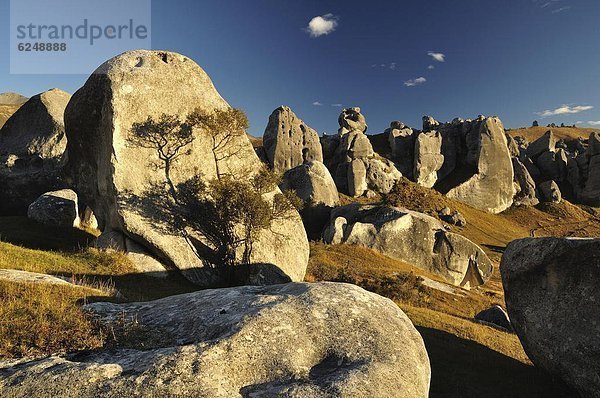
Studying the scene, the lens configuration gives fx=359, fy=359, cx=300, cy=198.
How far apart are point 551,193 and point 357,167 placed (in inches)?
1955

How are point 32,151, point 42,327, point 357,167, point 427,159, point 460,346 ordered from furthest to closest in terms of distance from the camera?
1. point 427,159
2. point 357,167
3. point 32,151
4. point 460,346
5. point 42,327

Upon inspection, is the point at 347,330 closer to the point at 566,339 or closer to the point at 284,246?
the point at 566,339

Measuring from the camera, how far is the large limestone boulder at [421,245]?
140 feet

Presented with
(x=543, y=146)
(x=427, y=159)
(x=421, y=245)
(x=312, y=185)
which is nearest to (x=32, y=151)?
(x=312, y=185)

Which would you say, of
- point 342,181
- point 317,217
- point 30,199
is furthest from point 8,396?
point 342,181

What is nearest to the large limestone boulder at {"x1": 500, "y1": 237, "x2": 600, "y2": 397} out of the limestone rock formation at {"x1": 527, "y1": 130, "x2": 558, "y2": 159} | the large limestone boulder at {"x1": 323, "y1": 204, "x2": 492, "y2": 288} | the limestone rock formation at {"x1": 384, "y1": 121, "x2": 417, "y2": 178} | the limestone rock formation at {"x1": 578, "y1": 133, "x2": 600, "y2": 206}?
the large limestone boulder at {"x1": 323, "y1": 204, "x2": 492, "y2": 288}

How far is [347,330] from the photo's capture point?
8.23 metres

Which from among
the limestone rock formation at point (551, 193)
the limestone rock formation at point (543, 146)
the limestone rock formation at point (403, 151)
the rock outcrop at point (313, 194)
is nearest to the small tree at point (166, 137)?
the rock outcrop at point (313, 194)

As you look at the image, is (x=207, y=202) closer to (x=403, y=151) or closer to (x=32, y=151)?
(x=32, y=151)

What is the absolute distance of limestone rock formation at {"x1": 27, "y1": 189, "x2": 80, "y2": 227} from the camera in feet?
91.5

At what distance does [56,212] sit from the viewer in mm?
28031

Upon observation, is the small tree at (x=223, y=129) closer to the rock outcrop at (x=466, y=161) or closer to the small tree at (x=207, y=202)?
the small tree at (x=207, y=202)

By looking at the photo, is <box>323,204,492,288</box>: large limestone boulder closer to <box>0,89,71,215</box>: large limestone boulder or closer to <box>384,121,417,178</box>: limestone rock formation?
<box>0,89,71,215</box>: large limestone boulder

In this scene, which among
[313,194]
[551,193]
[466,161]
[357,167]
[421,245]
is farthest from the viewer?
[466,161]
